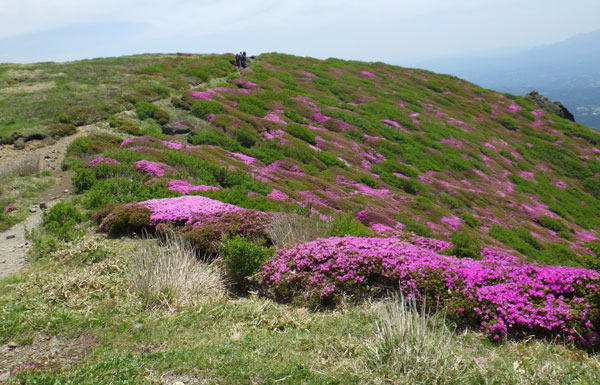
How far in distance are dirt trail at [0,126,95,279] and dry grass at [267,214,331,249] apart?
6.77 m

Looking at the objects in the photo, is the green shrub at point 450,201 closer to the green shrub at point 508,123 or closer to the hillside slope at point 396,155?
the hillside slope at point 396,155

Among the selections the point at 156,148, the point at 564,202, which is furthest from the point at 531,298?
the point at 564,202

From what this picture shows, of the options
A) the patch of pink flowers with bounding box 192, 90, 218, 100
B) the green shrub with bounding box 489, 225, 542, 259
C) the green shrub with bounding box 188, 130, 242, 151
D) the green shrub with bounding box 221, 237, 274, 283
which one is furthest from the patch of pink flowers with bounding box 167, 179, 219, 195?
the patch of pink flowers with bounding box 192, 90, 218, 100

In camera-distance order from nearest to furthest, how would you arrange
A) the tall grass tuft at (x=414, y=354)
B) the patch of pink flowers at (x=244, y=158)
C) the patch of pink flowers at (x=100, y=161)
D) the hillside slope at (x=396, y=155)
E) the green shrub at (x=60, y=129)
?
1. the tall grass tuft at (x=414, y=354)
2. the patch of pink flowers at (x=100, y=161)
3. the hillside slope at (x=396, y=155)
4. the patch of pink flowers at (x=244, y=158)
5. the green shrub at (x=60, y=129)

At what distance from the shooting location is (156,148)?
2036 centimetres

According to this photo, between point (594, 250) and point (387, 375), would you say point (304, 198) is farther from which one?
point (594, 250)

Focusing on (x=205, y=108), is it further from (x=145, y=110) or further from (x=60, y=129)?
(x=60, y=129)

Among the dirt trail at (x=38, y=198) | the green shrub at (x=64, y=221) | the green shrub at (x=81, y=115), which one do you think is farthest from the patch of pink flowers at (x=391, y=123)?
the green shrub at (x=64, y=221)

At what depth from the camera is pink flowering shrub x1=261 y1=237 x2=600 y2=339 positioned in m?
7.77

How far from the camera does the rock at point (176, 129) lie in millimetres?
24547

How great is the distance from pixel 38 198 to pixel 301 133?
54.7 feet

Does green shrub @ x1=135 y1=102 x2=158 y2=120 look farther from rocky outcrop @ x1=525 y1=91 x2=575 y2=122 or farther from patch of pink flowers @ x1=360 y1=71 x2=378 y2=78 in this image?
rocky outcrop @ x1=525 y1=91 x2=575 y2=122

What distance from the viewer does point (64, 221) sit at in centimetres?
1313

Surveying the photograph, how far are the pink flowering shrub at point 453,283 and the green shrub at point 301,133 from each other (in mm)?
18009
